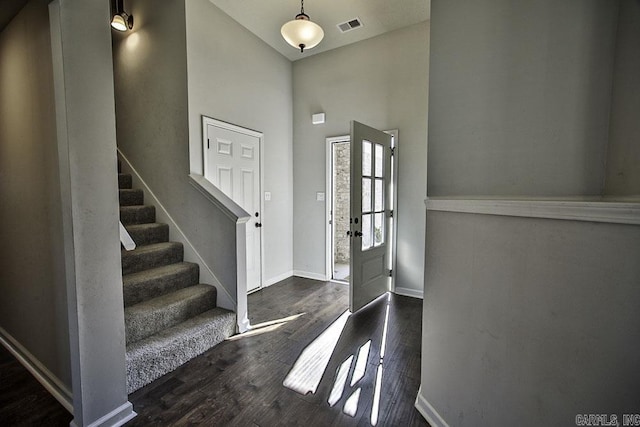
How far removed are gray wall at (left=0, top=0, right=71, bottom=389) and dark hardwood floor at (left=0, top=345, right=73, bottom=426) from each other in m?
0.15

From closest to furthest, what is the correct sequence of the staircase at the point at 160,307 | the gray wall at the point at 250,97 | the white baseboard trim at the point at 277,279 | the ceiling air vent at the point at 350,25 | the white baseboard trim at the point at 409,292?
the staircase at the point at 160,307 → the gray wall at the point at 250,97 → the ceiling air vent at the point at 350,25 → the white baseboard trim at the point at 409,292 → the white baseboard trim at the point at 277,279

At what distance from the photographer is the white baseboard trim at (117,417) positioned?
61.4 inches

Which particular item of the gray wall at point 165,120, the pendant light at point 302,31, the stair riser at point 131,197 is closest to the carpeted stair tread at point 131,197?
the stair riser at point 131,197

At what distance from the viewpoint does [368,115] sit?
3.78 m

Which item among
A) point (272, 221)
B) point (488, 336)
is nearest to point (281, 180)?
point (272, 221)

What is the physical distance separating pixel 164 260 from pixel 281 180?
1.95 meters

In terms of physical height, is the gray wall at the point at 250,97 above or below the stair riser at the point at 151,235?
above

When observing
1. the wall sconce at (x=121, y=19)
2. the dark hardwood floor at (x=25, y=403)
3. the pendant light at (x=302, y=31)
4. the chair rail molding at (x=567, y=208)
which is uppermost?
the wall sconce at (x=121, y=19)

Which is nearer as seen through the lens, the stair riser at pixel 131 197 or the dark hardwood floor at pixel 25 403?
the dark hardwood floor at pixel 25 403

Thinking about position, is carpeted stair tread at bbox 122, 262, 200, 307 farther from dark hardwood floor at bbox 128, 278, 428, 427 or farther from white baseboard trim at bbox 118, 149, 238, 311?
dark hardwood floor at bbox 128, 278, 428, 427

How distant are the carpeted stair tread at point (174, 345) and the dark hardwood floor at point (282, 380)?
2.6 inches

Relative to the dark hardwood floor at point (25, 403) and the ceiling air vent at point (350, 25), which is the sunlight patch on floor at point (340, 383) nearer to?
the dark hardwood floor at point (25, 403)

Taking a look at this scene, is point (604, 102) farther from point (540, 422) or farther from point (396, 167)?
point (396, 167)

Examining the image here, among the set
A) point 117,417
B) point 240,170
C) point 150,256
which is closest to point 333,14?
point 240,170
